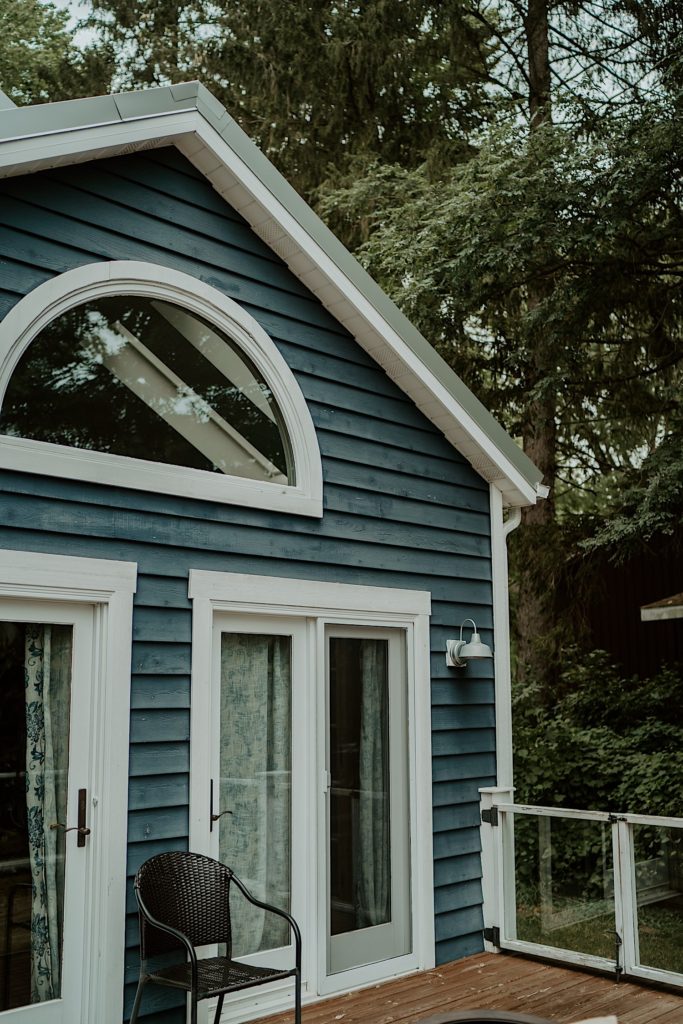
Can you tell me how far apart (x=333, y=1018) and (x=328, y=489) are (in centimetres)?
258

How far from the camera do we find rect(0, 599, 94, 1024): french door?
3.91 metres

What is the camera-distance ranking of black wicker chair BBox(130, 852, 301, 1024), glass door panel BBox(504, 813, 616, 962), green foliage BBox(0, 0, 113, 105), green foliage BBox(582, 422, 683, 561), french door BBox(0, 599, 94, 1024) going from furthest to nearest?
1. green foliage BBox(0, 0, 113, 105)
2. green foliage BBox(582, 422, 683, 561)
3. glass door panel BBox(504, 813, 616, 962)
4. french door BBox(0, 599, 94, 1024)
5. black wicker chair BBox(130, 852, 301, 1024)

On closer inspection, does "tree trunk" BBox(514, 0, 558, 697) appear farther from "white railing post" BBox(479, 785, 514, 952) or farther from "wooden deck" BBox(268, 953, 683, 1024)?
"wooden deck" BBox(268, 953, 683, 1024)

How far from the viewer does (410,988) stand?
4891 millimetres

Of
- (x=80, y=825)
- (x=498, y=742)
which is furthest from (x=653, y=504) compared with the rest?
(x=80, y=825)

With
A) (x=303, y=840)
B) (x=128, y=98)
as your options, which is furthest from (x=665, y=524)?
(x=128, y=98)

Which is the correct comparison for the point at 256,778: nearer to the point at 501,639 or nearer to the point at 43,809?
the point at 43,809

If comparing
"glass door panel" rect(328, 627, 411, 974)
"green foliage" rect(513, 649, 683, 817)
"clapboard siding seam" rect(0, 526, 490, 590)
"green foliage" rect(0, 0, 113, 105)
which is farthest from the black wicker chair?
"green foliage" rect(0, 0, 113, 105)

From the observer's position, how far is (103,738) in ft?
13.6

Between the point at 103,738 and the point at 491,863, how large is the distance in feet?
8.59

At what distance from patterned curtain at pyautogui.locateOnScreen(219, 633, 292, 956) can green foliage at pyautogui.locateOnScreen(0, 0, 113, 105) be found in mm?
8535

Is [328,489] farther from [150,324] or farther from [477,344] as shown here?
[477,344]

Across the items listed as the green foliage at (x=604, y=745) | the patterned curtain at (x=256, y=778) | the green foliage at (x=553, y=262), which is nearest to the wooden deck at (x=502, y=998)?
the patterned curtain at (x=256, y=778)

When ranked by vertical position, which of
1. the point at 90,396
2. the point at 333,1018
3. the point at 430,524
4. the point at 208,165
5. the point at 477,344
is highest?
the point at 477,344
